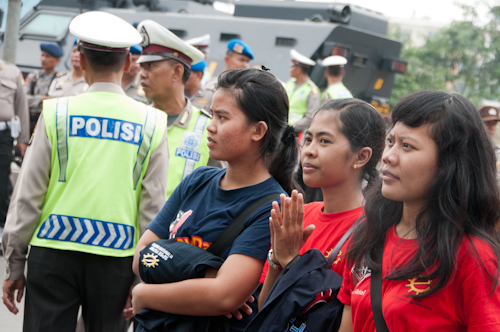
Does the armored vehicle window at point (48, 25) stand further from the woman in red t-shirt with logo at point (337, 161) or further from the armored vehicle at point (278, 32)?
the woman in red t-shirt with logo at point (337, 161)

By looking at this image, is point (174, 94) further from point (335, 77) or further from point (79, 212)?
point (335, 77)

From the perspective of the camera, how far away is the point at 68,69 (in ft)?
28.7

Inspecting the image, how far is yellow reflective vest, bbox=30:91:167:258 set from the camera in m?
2.55

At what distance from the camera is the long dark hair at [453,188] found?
1.58 meters

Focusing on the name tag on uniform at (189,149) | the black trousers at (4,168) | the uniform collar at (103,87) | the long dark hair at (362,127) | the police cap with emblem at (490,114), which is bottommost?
the black trousers at (4,168)

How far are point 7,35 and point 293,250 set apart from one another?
5.27 metres

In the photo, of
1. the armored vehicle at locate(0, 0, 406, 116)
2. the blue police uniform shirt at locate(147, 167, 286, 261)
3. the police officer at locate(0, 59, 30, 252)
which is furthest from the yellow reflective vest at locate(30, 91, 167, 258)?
the armored vehicle at locate(0, 0, 406, 116)

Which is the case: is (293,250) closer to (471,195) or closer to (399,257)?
(399,257)

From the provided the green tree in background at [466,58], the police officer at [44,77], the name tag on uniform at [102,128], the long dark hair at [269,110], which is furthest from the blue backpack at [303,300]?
the green tree in background at [466,58]

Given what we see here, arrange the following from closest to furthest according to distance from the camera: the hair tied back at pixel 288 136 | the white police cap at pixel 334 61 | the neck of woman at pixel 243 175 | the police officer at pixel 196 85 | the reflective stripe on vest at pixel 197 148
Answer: the neck of woman at pixel 243 175
the hair tied back at pixel 288 136
the reflective stripe on vest at pixel 197 148
the police officer at pixel 196 85
the white police cap at pixel 334 61

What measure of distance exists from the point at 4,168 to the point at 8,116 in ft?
1.74

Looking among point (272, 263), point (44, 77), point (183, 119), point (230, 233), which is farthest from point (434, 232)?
point (44, 77)

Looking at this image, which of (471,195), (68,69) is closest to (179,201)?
(471,195)

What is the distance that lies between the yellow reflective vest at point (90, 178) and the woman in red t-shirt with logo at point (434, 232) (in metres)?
1.24
